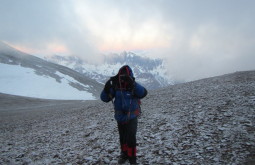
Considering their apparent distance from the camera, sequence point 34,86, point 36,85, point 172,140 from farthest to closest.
→ 1. point 36,85
2. point 34,86
3. point 172,140

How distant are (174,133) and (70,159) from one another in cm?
495

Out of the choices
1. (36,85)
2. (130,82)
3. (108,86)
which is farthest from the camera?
(36,85)

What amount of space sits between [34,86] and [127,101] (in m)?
93.5

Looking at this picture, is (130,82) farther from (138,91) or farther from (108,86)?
(108,86)

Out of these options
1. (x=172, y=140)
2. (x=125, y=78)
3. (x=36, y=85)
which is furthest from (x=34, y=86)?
(x=125, y=78)

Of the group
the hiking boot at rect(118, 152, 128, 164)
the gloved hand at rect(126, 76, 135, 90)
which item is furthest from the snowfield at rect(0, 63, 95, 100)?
the gloved hand at rect(126, 76, 135, 90)

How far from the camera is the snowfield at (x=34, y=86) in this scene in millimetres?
87688

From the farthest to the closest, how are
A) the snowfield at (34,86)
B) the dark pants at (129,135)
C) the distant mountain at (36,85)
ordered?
the distant mountain at (36,85)
the snowfield at (34,86)
the dark pants at (129,135)

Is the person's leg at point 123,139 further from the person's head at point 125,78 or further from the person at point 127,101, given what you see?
the person's head at point 125,78

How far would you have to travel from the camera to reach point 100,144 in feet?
36.8

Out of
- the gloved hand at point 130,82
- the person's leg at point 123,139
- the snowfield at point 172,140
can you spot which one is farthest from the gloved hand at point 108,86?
the snowfield at point 172,140

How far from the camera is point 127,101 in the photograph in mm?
8086

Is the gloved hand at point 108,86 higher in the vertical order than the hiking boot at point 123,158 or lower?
higher

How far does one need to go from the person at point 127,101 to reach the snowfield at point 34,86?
83.8 metres
